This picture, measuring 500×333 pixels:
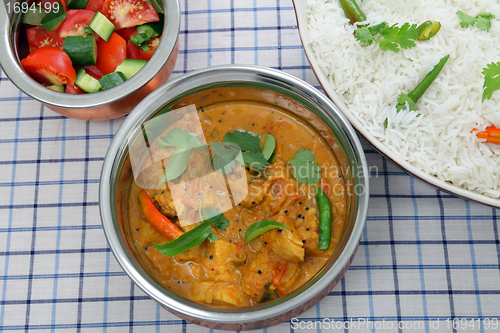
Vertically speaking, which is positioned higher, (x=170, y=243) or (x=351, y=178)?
(x=351, y=178)

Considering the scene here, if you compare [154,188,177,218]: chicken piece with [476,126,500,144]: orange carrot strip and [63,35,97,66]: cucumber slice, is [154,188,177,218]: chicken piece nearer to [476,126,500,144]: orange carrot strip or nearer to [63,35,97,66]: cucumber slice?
[63,35,97,66]: cucumber slice

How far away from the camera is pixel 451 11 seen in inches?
72.6

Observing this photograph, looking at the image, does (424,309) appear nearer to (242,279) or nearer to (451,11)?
(242,279)

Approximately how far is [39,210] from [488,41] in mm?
2398

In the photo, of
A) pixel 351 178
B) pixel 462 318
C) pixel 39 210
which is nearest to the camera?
pixel 351 178

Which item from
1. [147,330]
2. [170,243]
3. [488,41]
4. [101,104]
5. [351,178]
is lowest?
[147,330]

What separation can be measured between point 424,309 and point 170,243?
1.30m

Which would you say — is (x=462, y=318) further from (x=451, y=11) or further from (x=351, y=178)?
(x=451, y=11)

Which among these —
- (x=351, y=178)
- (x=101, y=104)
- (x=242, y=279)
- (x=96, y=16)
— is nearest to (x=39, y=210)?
(x=101, y=104)

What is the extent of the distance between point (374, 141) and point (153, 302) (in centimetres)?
132

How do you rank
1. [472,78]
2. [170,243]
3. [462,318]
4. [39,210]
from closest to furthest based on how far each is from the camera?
[170,243], [472,78], [462,318], [39,210]

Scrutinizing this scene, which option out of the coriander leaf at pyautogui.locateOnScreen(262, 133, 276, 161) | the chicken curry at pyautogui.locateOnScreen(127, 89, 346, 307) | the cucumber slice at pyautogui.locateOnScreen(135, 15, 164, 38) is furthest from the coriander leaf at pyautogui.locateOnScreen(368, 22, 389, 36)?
the cucumber slice at pyautogui.locateOnScreen(135, 15, 164, 38)

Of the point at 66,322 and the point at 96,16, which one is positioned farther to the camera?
the point at 66,322

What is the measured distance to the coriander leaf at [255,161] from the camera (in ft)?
5.52
